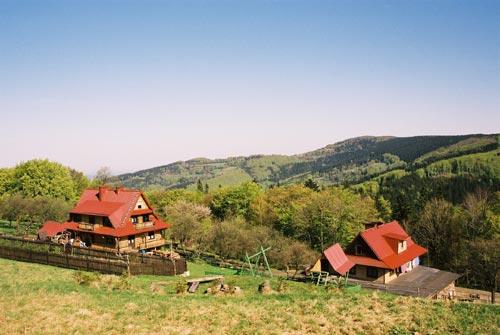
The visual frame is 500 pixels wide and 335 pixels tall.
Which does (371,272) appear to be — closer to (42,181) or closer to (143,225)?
(143,225)

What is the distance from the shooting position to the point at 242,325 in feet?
53.8

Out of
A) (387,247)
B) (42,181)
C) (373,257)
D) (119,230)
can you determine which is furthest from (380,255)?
(42,181)

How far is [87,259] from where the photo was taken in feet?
118

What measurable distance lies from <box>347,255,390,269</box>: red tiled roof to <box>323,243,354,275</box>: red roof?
0.95m

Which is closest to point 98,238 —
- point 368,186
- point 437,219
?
point 437,219

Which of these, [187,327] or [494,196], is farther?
[494,196]

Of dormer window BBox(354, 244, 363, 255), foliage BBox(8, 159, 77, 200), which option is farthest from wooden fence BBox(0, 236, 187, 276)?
foliage BBox(8, 159, 77, 200)

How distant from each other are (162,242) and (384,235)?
32051 mm

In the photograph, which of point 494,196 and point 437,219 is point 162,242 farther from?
point 494,196

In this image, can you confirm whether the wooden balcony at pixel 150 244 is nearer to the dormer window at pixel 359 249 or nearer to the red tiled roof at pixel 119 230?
the red tiled roof at pixel 119 230

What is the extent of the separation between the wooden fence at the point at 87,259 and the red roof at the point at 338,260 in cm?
2166

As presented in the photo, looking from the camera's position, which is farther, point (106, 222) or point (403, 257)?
point (403, 257)

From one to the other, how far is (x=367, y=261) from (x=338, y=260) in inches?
182

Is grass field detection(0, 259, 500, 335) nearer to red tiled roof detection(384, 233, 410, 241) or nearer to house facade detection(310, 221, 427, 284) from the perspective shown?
house facade detection(310, 221, 427, 284)
